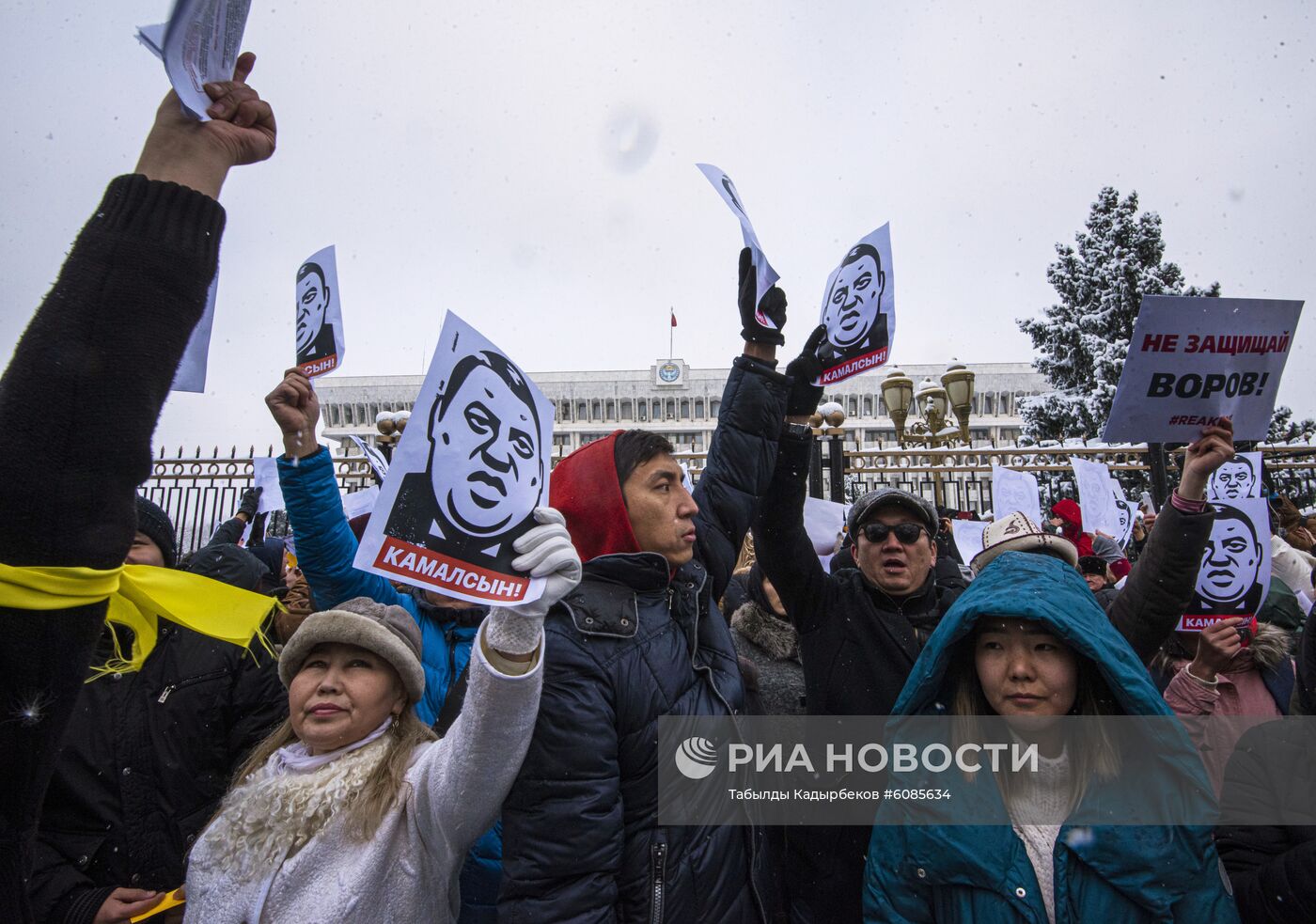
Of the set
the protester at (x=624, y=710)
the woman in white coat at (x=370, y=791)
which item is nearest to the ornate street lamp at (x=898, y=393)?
the protester at (x=624, y=710)

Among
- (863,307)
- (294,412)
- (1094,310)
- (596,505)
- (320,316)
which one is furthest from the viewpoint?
(1094,310)

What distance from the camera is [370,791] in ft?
5.86

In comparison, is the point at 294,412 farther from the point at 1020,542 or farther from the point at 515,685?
the point at 1020,542

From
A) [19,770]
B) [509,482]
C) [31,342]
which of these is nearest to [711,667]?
[509,482]

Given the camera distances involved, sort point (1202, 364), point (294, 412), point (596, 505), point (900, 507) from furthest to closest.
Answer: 1. point (1202, 364)
2. point (900, 507)
3. point (294, 412)
4. point (596, 505)

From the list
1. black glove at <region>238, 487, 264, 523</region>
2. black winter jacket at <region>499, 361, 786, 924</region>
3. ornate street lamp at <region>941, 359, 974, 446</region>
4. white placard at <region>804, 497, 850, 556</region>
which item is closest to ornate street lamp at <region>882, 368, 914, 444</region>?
ornate street lamp at <region>941, 359, 974, 446</region>

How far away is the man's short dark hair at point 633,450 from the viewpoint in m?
2.29

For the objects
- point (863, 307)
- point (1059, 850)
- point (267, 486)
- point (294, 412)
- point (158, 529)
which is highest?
point (863, 307)

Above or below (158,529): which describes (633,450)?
above

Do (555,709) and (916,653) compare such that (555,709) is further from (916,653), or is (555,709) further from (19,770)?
(916,653)

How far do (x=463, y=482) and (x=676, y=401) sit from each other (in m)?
64.3

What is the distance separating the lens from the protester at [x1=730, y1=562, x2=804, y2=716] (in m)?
3.09

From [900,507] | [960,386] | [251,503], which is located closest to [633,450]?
[900,507]

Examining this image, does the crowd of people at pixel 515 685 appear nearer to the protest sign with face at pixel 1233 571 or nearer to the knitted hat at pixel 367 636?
the knitted hat at pixel 367 636
